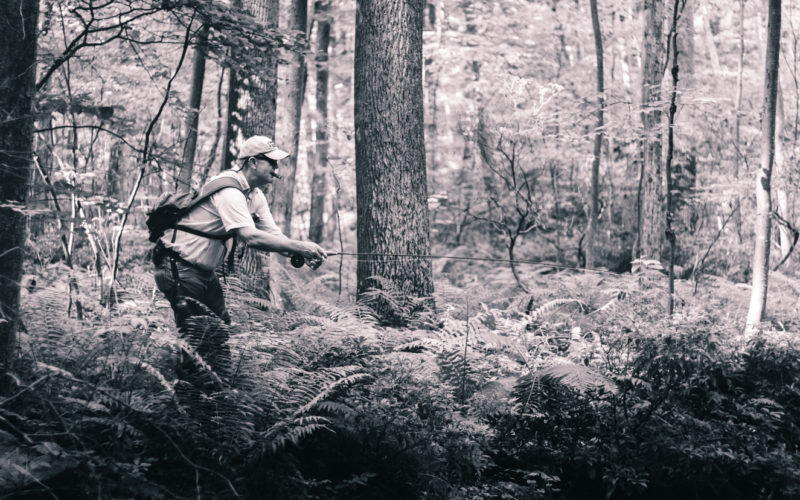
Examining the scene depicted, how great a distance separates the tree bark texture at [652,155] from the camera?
10.8m

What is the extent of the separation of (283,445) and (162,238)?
1761 mm

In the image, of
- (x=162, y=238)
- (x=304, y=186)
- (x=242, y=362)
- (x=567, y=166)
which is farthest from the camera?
(x=304, y=186)

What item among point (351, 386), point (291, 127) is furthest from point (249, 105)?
point (351, 386)

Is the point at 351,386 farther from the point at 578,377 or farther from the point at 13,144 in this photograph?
the point at 13,144

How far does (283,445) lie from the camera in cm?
356

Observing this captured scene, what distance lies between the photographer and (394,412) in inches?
166

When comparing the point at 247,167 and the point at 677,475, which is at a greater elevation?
the point at 247,167

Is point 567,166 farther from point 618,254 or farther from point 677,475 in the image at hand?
point 677,475

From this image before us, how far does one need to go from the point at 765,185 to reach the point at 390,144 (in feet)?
13.1

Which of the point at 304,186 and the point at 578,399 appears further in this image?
the point at 304,186

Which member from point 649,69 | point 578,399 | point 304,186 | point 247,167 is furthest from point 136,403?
point 304,186

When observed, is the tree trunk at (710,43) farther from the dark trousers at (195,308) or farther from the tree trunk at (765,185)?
the dark trousers at (195,308)

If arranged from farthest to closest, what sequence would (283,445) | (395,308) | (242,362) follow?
(395,308) < (242,362) < (283,445)

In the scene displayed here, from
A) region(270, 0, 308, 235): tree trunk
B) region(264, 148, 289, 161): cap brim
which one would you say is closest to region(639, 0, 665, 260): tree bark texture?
region(270, 0, 308, 235): tree trunk
